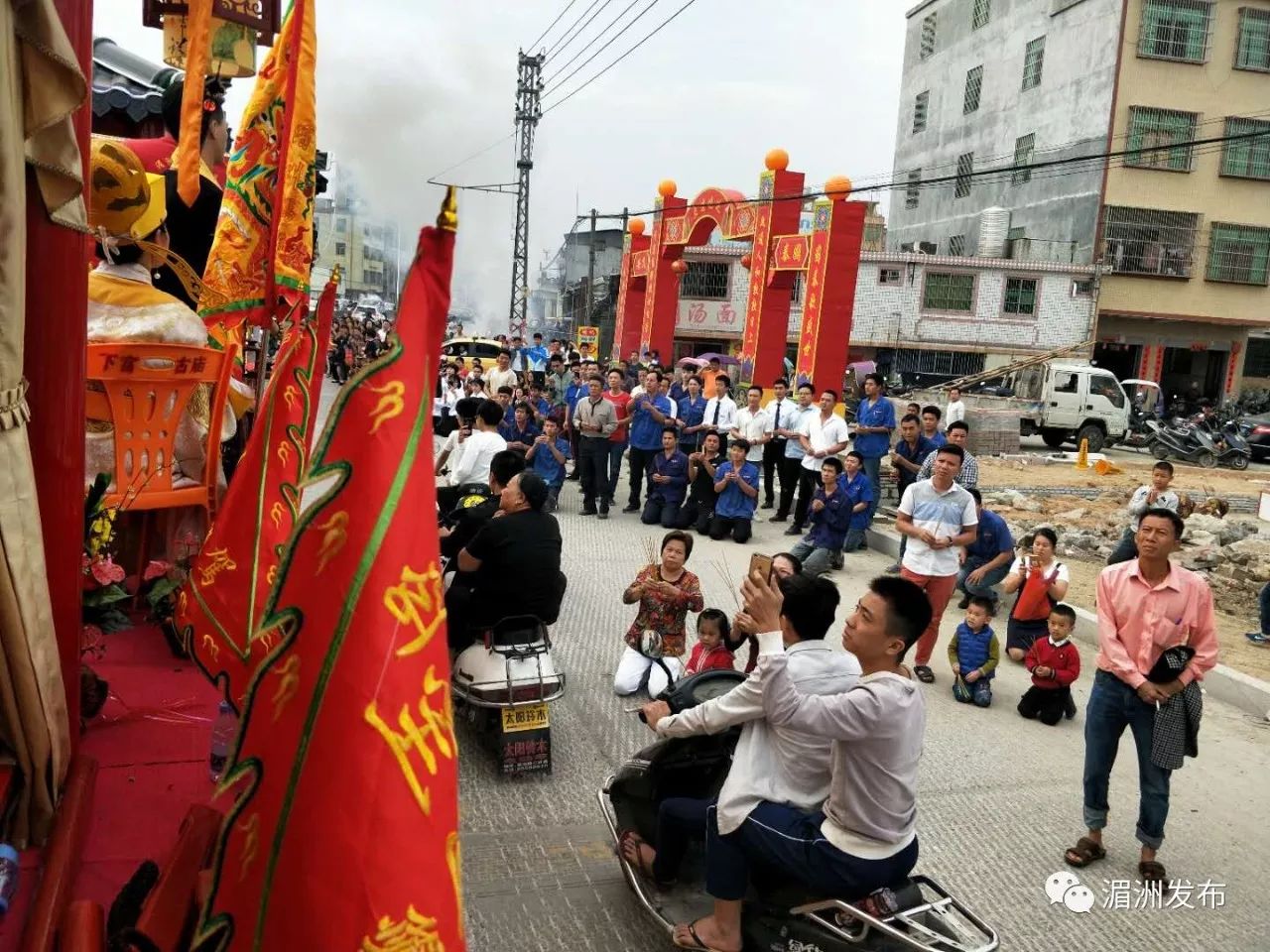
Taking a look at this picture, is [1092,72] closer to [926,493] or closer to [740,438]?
[740,438]

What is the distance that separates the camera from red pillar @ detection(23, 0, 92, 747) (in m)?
2.45

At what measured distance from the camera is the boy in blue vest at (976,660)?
21.2 feet

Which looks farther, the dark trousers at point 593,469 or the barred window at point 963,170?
the barred window at point 963,170

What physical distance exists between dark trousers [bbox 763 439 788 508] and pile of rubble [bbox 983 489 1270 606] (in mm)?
2900

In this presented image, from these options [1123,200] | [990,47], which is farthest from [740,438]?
[990,47]

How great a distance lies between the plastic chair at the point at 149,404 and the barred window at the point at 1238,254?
A: 30.9 m

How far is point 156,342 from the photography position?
A: 3.81m

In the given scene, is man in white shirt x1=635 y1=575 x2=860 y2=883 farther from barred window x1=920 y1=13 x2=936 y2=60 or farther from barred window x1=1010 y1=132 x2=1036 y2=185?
barred window x1=920 y1=13 x2=936 y2=60

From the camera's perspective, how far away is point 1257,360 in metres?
30.8

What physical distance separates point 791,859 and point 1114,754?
82.2 inches

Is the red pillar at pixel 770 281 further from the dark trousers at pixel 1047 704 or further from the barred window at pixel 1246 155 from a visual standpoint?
the barred window at pixel 1246 155

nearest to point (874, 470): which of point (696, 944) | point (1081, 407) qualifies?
point (696, 944)

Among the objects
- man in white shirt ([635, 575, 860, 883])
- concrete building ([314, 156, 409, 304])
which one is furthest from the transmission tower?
man in white shirt ([635, 575, 860, 883])

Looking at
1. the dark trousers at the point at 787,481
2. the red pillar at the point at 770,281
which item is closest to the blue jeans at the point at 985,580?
the dark trousers at the point at 787,481
